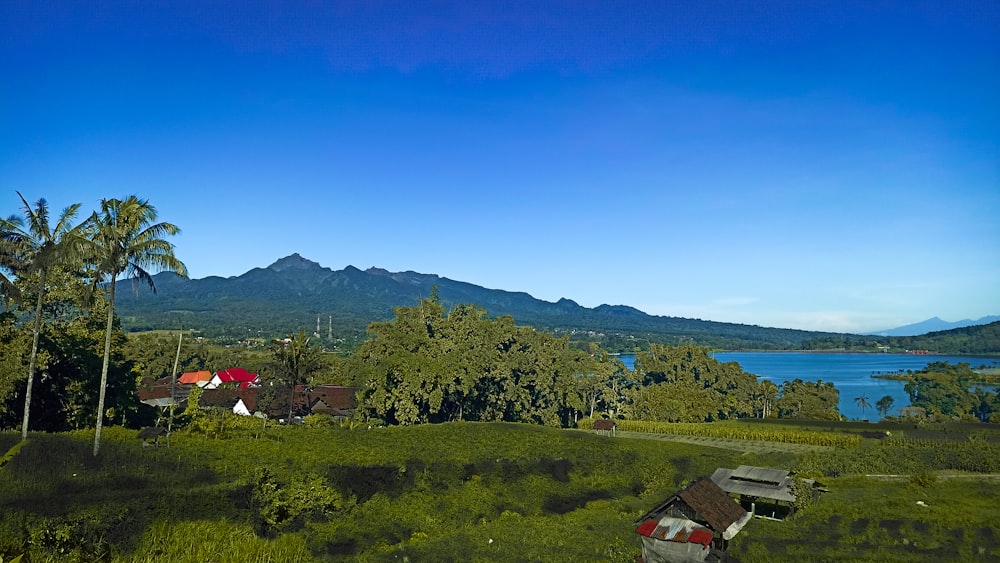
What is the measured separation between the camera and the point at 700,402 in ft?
214

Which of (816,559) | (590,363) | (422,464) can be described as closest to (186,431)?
(422,464)

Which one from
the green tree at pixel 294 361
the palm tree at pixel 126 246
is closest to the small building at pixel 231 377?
the green tree at pixel 294 361

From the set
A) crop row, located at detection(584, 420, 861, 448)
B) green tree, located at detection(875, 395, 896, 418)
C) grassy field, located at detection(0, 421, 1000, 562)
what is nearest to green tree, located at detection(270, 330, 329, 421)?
grassy field, located at detection(0, 421, 1000, 562)

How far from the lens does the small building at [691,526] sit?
18.0 m

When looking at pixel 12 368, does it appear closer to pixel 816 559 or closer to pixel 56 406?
pixel 56 406

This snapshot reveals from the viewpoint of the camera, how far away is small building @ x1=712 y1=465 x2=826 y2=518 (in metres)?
26.7

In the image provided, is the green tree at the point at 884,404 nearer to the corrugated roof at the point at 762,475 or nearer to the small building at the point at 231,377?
the corrugated roof at the point at 762,475

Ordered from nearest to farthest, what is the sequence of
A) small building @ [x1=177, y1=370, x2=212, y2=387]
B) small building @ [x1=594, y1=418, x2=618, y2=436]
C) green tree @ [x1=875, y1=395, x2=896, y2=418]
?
small building @ [x1=594, y1=418, x2=618, y2=436] → small building @ [x1=177, y1=370, x2=212, y2=387] → green tree @ [x1=875, y1=395, x2=896, y2=418]

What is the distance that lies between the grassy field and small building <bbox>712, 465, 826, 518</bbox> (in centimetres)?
115

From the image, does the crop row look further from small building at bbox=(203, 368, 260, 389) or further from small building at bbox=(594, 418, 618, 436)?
small building at bbox=(203, 368, 260, 389)

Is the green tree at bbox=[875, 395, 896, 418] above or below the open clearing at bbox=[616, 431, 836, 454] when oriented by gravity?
below

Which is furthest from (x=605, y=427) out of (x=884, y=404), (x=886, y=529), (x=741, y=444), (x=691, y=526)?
(x=884, y=404)

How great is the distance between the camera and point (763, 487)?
27141 mm

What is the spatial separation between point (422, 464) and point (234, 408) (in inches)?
1556
